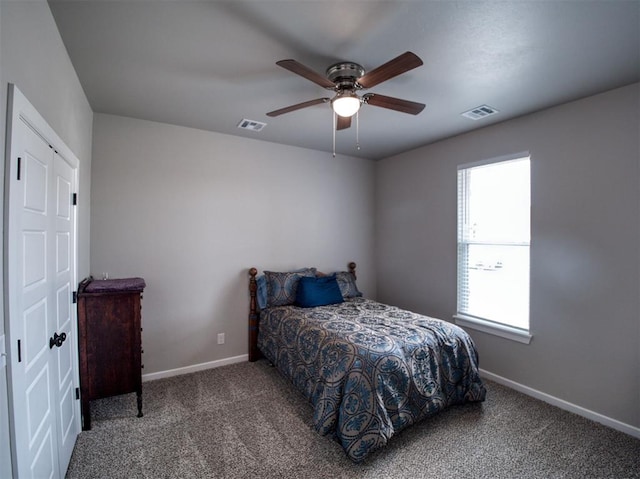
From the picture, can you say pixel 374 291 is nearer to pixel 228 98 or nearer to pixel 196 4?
pixel 228 98

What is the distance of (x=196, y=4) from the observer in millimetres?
1546

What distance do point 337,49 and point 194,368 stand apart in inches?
131

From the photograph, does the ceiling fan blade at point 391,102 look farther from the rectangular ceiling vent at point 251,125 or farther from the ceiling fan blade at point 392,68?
the rectangular ceiling vent at point 251,125

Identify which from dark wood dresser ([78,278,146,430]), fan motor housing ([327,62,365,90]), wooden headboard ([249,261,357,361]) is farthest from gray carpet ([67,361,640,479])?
fan motor housing ([327,62,365,90])

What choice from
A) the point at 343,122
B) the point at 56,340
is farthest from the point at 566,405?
the point at 56,340

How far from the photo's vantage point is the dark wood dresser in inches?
90.0

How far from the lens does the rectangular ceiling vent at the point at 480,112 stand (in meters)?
2.76

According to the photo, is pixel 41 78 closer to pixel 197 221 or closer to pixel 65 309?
pixel 65 309

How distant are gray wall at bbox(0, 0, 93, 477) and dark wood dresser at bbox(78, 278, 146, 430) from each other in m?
0.31

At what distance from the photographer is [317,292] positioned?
3.52m

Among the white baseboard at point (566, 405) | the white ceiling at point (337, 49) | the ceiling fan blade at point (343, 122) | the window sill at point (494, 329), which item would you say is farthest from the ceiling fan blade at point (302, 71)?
the white baseboard at point (566, 405)

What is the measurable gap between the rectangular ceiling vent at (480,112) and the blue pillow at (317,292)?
230 centimetres

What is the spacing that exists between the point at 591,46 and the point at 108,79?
3.28m

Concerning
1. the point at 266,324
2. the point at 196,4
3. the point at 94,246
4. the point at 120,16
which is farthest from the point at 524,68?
the point at 94,246
